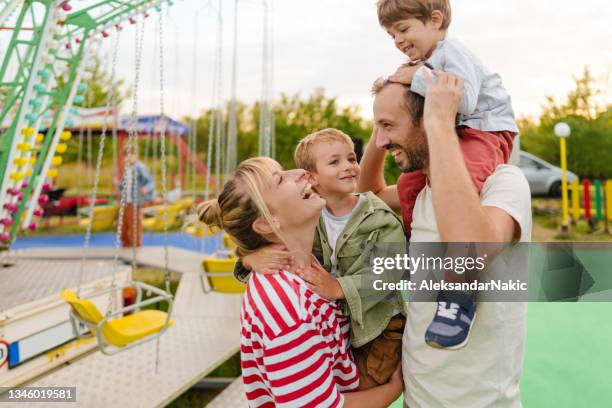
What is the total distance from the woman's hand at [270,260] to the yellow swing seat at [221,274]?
109 inches

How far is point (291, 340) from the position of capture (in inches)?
41.8

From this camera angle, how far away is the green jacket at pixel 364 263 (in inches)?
48.1

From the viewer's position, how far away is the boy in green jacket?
47.4 inches

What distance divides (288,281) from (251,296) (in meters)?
0.09

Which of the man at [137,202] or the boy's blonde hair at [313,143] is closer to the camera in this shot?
the boy's blonde hair at [313,143]

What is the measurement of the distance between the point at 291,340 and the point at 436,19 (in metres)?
0.96

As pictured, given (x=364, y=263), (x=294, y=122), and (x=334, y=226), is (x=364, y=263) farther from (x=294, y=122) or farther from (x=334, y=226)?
(x=294, y=122)

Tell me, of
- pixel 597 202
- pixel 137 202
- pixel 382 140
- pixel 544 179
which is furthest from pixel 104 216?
pixel 544 179

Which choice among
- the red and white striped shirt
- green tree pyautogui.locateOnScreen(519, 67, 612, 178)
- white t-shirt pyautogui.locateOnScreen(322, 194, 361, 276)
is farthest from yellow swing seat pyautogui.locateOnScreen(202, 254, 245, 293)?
green tree pyautogui.locateOnScreen(519, 67, 612, 178)

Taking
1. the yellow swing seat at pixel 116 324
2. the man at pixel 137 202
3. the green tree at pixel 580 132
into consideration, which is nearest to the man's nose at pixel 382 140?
the yellow swing seat at pixel 116 324

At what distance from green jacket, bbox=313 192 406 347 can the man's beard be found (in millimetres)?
261

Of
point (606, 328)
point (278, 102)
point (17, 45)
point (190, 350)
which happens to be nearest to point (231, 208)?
point (190, 350)

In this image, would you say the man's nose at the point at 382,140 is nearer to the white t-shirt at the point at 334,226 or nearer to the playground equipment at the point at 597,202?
the white t-shirt at the point at 334,226

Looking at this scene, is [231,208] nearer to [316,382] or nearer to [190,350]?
[316,382]
